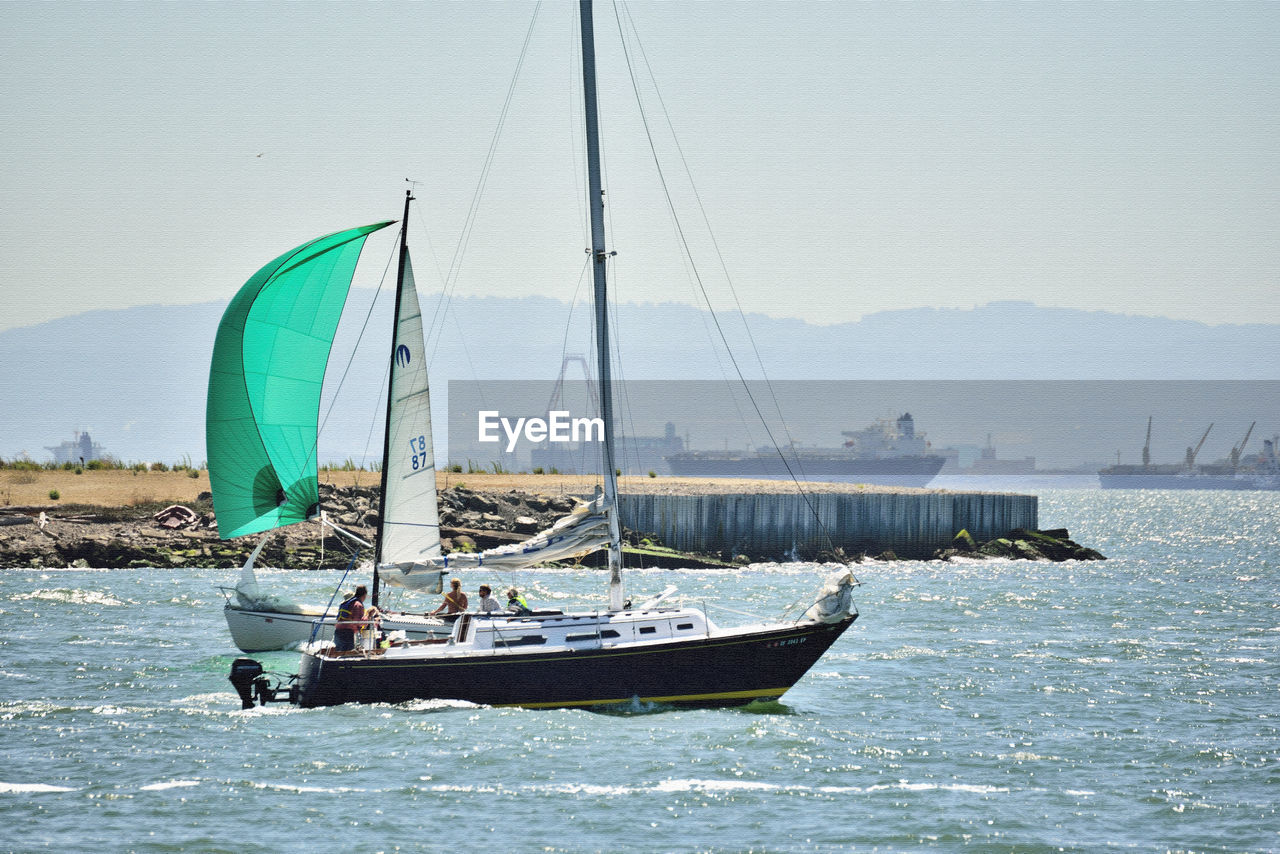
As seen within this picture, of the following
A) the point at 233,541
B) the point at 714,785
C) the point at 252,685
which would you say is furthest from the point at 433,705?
the point at 233,541

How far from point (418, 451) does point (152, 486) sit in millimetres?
38518

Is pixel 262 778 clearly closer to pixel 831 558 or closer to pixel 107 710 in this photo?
pixel 107 710

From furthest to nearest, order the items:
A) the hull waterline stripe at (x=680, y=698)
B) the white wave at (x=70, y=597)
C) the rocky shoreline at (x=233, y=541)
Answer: the rocky shoreline at (x=233, y=541), the white wave at (x=70, y=597), the hull waterline stripe at (x=680, y=698)

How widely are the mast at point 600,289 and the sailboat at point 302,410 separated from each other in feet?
12.6

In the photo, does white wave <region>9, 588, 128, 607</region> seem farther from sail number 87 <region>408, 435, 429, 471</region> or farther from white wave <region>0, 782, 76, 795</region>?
white wave <region>0, 782, 76, 795</region>

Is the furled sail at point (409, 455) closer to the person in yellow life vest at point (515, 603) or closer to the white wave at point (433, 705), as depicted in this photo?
the person in yellow life vest at point (515, 603)

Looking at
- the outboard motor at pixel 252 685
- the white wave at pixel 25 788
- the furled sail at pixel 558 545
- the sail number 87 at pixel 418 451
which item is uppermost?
the sail number 87 at pixel 418 451

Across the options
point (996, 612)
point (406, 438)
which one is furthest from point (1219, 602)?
point (406, 438)

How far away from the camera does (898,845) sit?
1555 centimetres

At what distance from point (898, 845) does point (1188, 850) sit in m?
3.54

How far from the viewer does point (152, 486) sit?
59.3 metres

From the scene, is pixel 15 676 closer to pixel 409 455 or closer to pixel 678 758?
pixel 409 455

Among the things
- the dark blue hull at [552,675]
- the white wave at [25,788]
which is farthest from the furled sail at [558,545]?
the white wave at [25,788]

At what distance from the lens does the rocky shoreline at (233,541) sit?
45781 mm
